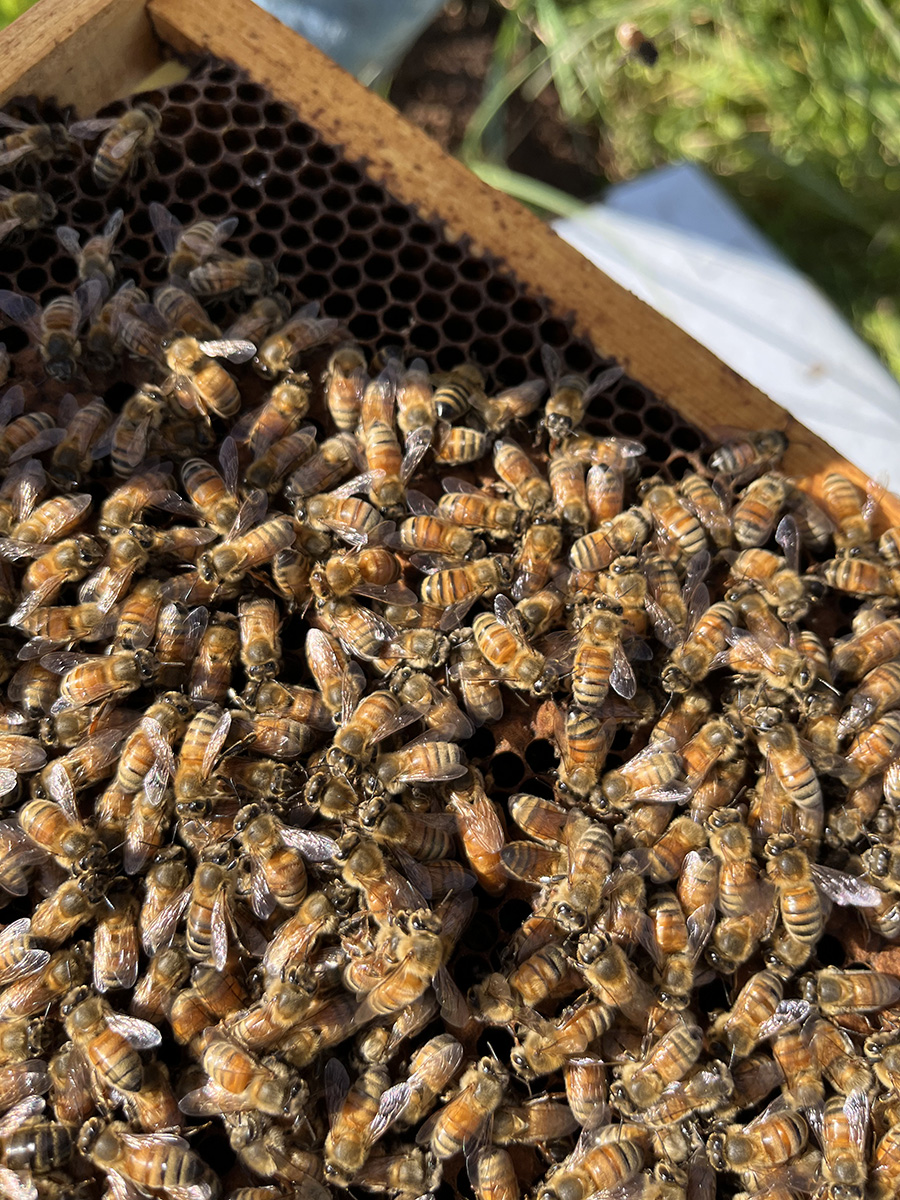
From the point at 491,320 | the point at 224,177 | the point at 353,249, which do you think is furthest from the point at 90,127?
the point at 491,320

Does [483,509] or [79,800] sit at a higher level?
[483,509]

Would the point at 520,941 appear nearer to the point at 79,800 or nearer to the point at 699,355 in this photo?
the point at 79,800

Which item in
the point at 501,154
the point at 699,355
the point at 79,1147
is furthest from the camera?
the point at 501,154

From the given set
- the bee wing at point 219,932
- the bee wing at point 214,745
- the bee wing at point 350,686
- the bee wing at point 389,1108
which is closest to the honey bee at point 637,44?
the bee wing at point 350,686

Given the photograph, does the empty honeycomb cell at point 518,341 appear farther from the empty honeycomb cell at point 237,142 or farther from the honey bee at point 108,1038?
the honey bee at point 108,1038

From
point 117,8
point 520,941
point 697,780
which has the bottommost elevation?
point 520,941

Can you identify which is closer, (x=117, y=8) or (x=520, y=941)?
(x=520, y=941)

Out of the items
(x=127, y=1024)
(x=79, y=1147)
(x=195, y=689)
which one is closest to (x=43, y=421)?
(x=195, y=689)
